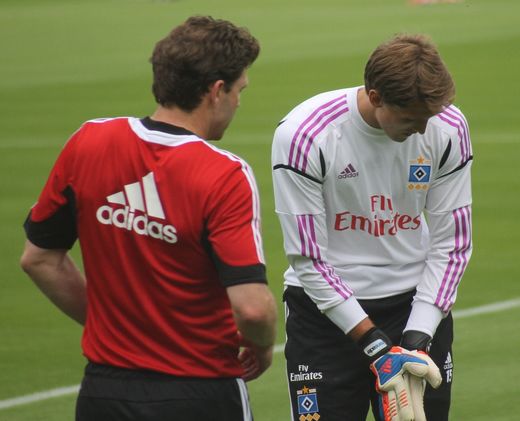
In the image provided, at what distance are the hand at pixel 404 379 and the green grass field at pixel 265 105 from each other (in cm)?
268

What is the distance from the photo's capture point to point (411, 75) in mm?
4750


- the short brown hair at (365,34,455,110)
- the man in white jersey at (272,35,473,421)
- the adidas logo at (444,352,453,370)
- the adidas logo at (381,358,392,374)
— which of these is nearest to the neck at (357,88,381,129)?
the man in white jersey at (272,35,473,421)

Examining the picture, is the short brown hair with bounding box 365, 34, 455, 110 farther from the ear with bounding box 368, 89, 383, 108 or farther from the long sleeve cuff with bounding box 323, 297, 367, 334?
the long sleeve cuff with bounding box 323, 297, 367, 334

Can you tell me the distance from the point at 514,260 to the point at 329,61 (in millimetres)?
14083

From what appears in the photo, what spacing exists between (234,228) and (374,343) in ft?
3.71

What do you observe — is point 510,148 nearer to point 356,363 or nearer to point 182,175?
point 356,363

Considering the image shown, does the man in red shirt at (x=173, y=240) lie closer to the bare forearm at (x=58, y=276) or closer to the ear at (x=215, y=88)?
the ear at (x=215, y=88)

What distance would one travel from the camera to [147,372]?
425 cm

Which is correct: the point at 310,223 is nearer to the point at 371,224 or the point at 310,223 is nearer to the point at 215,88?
the point at 371,224

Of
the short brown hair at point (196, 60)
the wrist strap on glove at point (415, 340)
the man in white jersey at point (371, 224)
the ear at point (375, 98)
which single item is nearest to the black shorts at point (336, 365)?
the man in white jersey at point (371, 224)

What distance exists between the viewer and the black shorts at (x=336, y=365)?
17.2ft

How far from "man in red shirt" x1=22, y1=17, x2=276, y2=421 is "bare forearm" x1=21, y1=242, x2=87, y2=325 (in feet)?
0.43

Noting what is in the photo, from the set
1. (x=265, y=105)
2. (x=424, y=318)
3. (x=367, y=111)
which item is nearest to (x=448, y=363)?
(x=424, y=318)

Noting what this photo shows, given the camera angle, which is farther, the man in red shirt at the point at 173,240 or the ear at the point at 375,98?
the ear at the point at 375,98
